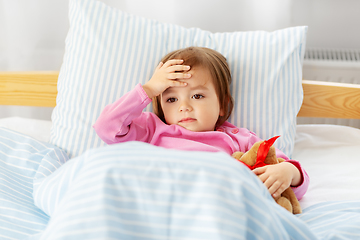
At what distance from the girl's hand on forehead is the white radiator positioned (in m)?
0.74

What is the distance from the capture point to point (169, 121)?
3.35ft

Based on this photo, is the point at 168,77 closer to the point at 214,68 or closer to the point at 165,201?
the point at 214,68

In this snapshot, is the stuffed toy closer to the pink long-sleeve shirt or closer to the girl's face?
the pink long-sleeve shirt

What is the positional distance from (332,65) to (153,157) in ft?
3.81

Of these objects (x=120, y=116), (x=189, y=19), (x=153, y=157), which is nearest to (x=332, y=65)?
(x=189, y=19)

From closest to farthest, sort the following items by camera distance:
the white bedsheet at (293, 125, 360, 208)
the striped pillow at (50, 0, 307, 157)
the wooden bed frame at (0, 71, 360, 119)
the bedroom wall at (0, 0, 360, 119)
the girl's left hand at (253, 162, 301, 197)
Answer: the girl's left hand at (253, 162, 301, 197) < the white bedsheet at (293, 125, 360, 208) < the striped pillow at (50, 0, 307, 157) < the wooden bed frame at (0, 71, 360, 119) < the bedroom wall at (0, 0, 360, 119)

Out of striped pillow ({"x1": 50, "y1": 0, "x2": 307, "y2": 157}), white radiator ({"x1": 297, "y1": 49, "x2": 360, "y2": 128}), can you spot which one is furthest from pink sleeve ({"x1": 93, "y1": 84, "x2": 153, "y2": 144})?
white radiator ({"x1": 297, "y1": 49, "x2": 360, "y2": 128})

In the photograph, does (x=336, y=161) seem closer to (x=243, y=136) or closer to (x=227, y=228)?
(x=243, y=136)

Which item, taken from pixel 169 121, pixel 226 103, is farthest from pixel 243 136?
pixel 169 121

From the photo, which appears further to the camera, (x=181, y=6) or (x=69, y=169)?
(x=181, y=6)

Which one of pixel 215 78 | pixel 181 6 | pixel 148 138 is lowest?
pixel 148 138

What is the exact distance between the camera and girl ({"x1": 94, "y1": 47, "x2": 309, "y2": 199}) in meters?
0.96

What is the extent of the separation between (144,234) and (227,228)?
126 mm

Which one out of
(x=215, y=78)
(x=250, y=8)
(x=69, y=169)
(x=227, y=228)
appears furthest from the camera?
(x=250, y=8)
